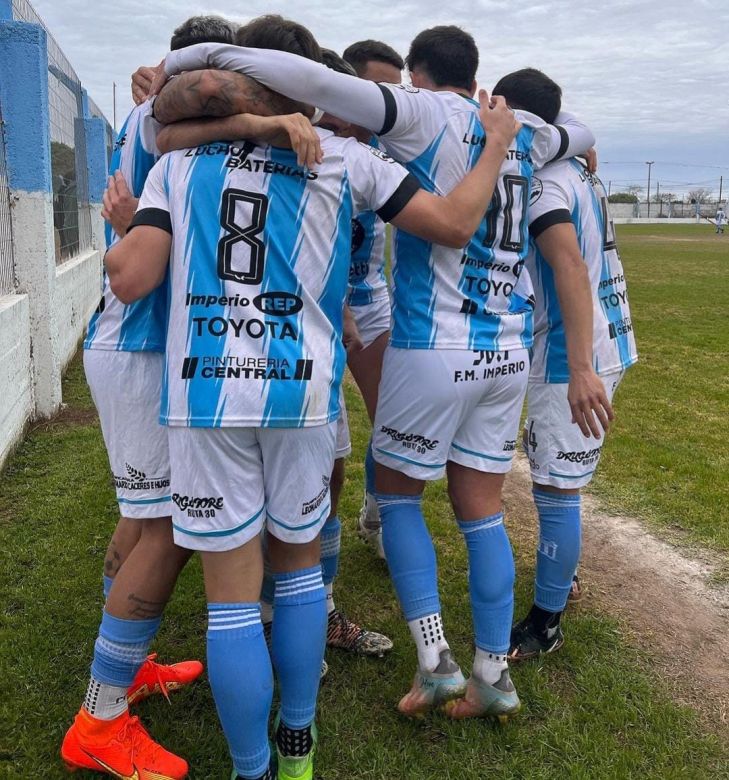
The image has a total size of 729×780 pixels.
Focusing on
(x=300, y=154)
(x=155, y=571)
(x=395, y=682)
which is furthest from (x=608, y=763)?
(x=300, y=154)

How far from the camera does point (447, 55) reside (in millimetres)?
2500

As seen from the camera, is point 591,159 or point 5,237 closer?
point 591,159

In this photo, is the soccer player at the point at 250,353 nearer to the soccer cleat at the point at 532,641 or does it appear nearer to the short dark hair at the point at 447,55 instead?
the short dark hair at the point at 447,55

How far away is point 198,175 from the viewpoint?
A: 1.92m

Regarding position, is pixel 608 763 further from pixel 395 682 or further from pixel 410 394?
pixel 410 394

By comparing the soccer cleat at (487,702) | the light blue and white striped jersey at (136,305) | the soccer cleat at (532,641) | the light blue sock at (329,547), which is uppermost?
the light blue and white striped jersey at (136,305)

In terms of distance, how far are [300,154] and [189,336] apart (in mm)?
554

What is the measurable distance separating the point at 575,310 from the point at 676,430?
431 cm

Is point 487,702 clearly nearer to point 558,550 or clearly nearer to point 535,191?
point 558,550

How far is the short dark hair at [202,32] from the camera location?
233 cm

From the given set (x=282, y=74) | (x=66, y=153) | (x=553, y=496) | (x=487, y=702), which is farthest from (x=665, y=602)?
(x=66, y=153)

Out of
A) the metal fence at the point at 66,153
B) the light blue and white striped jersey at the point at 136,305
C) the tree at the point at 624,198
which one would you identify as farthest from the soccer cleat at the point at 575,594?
the tree at the point at 624,198

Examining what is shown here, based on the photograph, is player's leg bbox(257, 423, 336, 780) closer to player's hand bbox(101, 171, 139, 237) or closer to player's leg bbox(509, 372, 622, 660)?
player's hand bbox(101, 171, 139, 237)

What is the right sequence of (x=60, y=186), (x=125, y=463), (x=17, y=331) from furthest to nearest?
(x=60, y=186) → (x=17, y=331) → (x=125, y=463)
